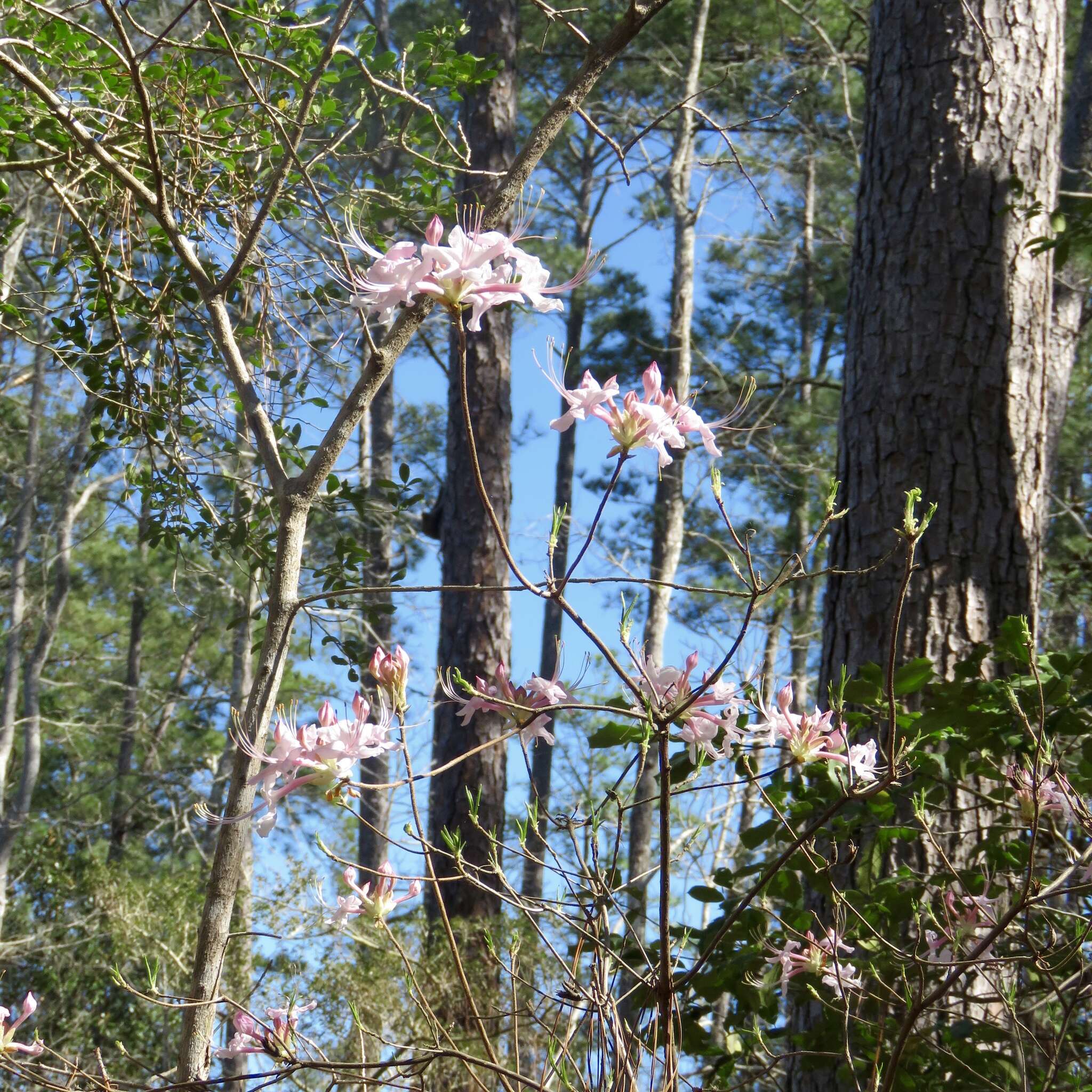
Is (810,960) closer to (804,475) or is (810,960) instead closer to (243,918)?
(243,918)

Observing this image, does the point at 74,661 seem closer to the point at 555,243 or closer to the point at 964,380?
the point at 555,243

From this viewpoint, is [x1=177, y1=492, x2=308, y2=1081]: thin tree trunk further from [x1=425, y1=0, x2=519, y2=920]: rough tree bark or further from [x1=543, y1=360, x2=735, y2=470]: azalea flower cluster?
[x1=425, y1=0, x2=519, y2=920]: rough tree bark

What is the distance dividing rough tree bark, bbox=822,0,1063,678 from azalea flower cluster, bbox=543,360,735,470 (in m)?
1.30

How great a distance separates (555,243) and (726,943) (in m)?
10.6

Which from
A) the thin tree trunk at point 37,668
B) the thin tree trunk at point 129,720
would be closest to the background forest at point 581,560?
the thin tree trunk at point 37,668

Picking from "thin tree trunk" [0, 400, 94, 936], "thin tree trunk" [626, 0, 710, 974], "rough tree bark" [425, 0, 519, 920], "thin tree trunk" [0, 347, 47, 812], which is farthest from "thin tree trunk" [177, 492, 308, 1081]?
"thin tree trunk" [0, 347, 47, 812]

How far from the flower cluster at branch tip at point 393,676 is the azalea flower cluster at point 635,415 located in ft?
0.95

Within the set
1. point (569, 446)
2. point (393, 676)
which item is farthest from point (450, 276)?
point (569, 446)

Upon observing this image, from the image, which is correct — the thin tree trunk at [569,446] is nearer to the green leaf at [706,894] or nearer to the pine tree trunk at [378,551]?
the pine tree trunk at [378,551]

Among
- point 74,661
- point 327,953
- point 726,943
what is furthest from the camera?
point 74,661

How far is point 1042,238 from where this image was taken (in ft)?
8.63

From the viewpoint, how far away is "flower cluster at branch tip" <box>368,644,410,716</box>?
122cm

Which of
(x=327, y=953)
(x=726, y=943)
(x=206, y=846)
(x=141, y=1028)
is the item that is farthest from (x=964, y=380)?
(x=206, y=846)

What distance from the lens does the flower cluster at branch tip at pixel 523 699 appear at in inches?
49.3
